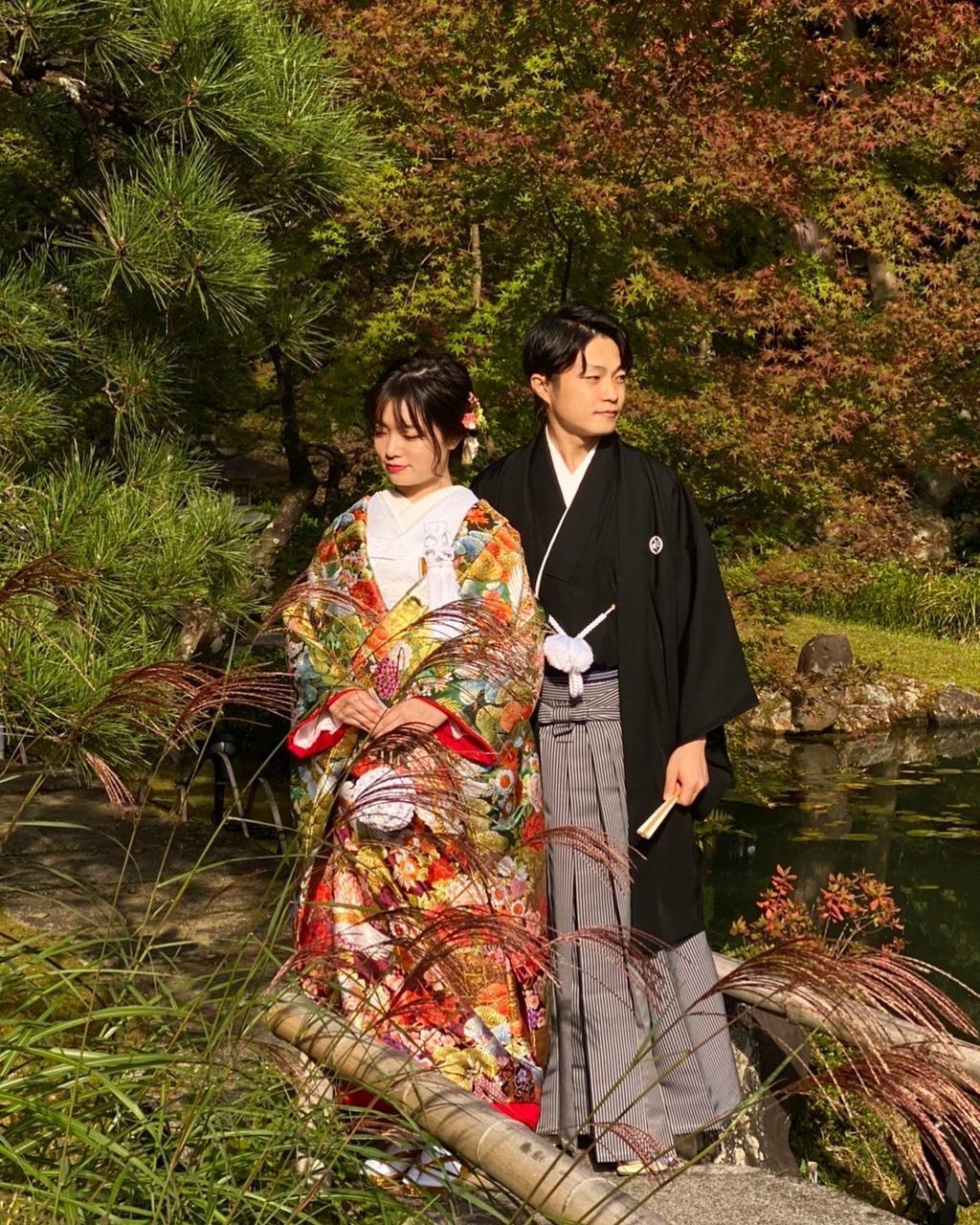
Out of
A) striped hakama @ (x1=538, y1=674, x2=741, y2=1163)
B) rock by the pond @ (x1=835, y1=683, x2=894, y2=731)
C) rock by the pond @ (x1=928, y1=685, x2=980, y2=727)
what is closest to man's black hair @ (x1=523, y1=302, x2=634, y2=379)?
striped hakama @ (x1=538, y1=674, x2=741, y2=1163)

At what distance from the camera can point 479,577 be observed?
11.2 feet

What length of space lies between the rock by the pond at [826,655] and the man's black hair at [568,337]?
9148 mm

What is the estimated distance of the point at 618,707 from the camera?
12.1 feet

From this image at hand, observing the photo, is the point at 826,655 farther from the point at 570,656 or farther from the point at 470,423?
the point at 470,423

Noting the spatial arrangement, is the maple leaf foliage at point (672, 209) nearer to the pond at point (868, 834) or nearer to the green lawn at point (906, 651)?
the pond at point (868, 834)

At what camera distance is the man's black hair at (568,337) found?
363 centimetres

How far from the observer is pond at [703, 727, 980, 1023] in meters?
7.57

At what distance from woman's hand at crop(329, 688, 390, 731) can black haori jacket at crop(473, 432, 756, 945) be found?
589 millimetres

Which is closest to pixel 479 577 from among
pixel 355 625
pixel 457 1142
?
pixel 355 625

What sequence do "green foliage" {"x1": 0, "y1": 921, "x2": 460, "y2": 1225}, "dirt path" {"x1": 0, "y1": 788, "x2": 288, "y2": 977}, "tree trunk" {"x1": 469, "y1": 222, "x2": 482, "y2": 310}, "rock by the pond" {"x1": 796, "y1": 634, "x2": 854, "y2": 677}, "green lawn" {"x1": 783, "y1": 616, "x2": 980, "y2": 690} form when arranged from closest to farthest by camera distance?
1. "green foliage" {"x1": 0, "y1": 921, "x2": 460, "y2": 1225}
2. "dirt path" {"x1": 0, "y1": 788, "x2": 288, "y2": 977}
3. "tree trunk" {"x1": 469, "y1": 222, "x2": 482, "y2": 310}
4. "rock by the pond" {"x1": 796, "y1": 634, "x2": 854, "y2": 677}
5. "green lawn" {"x1": 783, "y1": 616, "x2": 980, "y2": 690}

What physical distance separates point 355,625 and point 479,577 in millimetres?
292

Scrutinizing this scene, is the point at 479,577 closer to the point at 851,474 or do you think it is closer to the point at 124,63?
the point at 124,63

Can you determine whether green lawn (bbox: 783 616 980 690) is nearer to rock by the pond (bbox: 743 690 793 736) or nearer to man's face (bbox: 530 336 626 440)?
rock by the pond (bbox: 743 690 793 736)

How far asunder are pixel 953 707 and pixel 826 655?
3.51 ft
